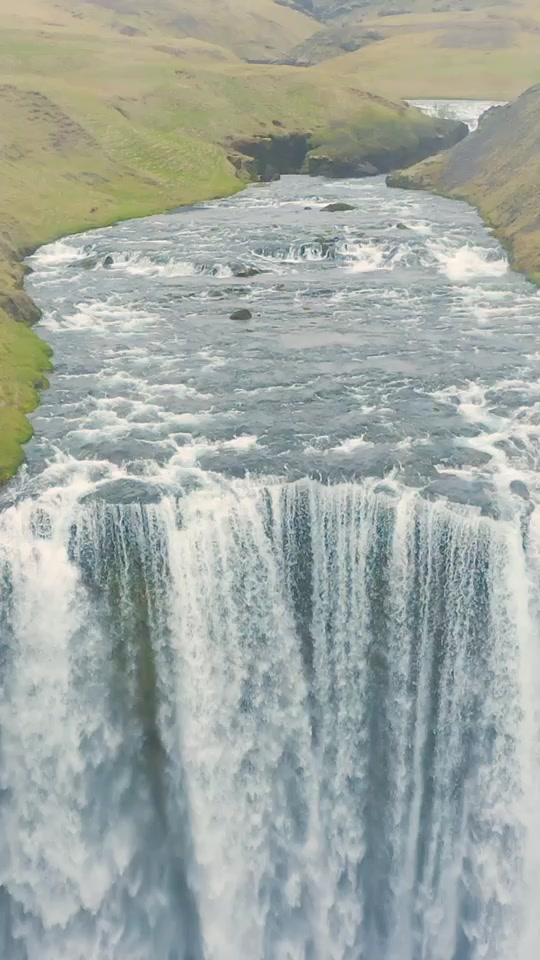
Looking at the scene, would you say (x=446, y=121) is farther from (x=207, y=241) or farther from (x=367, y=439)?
(x=367, y=439)

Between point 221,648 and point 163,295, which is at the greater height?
point 163,295

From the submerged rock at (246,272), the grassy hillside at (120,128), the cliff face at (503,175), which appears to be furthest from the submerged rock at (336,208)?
the submerged rock at (246,272)

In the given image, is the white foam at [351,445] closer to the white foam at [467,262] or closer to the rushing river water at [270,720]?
the rushing river water at [270,720]

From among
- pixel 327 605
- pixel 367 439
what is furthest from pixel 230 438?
pixel 327 605

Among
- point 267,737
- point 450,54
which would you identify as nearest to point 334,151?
point 267,737

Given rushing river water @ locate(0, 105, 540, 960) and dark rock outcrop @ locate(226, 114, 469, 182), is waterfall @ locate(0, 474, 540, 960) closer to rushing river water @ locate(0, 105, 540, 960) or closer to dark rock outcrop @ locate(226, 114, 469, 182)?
rushing river water @ locate(0, 105, 540, 960)

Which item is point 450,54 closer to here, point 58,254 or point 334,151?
point 334,151
